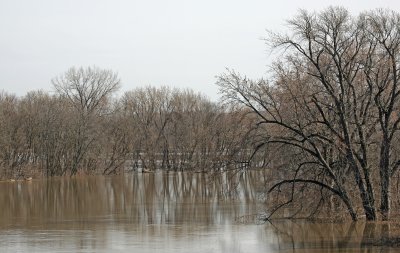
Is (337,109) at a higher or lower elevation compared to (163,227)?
higher

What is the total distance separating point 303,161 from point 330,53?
5.05 m

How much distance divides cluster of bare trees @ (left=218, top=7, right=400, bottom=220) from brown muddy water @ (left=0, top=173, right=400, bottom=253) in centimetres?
189

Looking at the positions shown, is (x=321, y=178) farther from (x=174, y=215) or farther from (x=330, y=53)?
(x=174, y=215)

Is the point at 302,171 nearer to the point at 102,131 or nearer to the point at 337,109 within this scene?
the point at 337,109

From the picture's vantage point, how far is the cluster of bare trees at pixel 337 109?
23641 millimetres

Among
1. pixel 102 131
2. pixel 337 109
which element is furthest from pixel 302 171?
pixel 102 131

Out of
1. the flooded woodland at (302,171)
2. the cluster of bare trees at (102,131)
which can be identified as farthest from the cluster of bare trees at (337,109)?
the cluster of bare trees at (102,131)

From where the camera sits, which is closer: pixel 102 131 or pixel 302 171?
pixel 302 171

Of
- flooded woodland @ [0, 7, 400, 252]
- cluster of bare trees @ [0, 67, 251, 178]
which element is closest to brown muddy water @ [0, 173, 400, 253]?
flooded woodland @ [0, 7, 400, 252]

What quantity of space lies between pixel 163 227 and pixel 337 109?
8.49 metres

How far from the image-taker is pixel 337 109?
2412 centimetres

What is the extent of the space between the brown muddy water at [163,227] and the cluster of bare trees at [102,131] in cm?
1887

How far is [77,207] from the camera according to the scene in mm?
33781

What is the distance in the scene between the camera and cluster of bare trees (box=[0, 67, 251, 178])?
6050 cm
